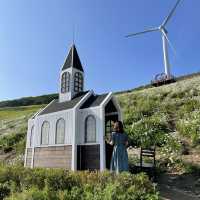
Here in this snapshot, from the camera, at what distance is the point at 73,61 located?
18.2m

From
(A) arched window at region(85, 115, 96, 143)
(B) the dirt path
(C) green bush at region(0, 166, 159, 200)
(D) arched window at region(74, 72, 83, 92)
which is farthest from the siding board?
(B) the dirt path

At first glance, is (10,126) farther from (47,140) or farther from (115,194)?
(115,194)

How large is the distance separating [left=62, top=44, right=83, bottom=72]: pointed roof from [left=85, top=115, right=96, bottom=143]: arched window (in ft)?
14.6

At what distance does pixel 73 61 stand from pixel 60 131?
15.8ft

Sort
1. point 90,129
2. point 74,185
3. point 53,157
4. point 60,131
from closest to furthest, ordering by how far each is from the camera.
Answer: point 74,185
point 90,129
point 60,131
point 53,157

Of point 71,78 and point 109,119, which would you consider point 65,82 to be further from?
point 109,119

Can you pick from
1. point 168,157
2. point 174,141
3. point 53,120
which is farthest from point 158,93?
point 53,120

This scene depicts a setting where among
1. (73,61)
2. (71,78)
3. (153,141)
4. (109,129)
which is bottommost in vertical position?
(153,141)

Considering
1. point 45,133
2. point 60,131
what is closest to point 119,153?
point 60,131

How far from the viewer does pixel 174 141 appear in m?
18.8

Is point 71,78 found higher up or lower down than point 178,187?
higher up

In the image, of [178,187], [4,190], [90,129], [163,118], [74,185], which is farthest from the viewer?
[163,118]

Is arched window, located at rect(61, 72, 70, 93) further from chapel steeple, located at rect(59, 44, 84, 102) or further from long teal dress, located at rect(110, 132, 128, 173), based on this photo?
long teal dress, located at rect(110, 132, 128, 173)

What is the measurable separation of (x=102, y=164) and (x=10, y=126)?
24.5 m
